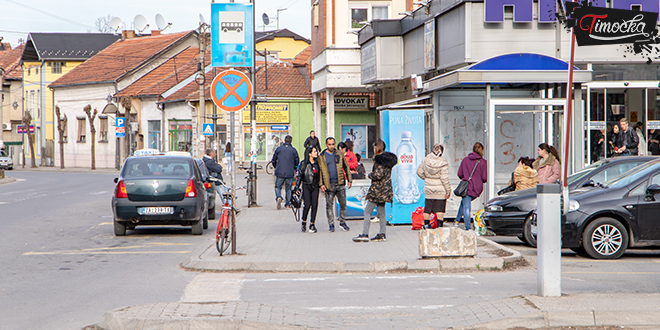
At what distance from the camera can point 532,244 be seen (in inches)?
465

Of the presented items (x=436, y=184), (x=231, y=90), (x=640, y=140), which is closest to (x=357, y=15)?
(x=640, y=140)

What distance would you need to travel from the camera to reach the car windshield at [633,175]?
10.7 meters

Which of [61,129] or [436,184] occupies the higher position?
[61,129]

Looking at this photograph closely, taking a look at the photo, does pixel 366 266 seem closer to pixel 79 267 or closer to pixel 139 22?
pixel 79 267

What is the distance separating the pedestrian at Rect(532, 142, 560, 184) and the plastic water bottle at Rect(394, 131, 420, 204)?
2.43m

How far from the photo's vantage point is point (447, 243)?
989 centimetres

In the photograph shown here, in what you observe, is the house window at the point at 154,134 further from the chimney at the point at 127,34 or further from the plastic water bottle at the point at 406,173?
the plastic water bottle at the point at 406,173

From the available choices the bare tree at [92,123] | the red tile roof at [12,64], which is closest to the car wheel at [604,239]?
the bare tree at [92,123]

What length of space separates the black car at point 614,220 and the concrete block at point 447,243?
1.60 metres

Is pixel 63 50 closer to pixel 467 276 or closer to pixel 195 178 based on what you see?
pixel 195 178

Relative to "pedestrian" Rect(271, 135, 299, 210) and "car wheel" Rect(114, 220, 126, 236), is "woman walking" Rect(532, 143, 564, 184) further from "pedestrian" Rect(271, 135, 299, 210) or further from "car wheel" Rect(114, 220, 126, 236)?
"car wheel" Rect(114, 220, 126, 236)

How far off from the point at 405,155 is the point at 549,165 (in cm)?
278

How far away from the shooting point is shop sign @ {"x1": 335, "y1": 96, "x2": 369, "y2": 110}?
43.3 m

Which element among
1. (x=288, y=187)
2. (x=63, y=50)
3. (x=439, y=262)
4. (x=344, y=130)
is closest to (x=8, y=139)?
(x=63, y=50)
